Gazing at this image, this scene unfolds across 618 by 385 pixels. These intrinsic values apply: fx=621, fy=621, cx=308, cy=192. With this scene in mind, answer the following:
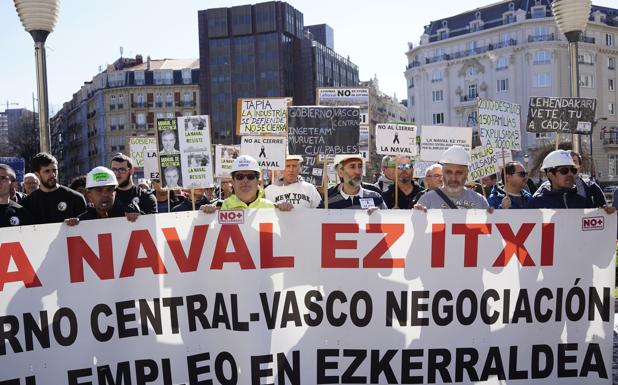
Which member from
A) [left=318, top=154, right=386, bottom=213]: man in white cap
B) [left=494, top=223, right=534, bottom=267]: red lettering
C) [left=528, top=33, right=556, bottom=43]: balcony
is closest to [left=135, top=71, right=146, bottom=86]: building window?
[left=528, top=33, right=556, bottom=43]: balcony

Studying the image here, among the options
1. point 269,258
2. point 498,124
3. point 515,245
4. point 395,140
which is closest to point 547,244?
point 515,245

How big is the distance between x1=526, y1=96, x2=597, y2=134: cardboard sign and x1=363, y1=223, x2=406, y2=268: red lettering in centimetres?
316

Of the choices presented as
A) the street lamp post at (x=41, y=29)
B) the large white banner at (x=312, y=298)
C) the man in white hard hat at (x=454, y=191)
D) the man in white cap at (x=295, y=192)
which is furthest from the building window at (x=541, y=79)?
the large white banner at (x=312, y=298)

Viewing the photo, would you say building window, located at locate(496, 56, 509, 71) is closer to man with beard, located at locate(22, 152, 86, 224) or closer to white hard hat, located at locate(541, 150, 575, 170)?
white hard hat, located at locate(541, 150, 575, 170)

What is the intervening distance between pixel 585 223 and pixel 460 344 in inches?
59.8

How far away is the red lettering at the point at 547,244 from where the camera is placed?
5.21 metres

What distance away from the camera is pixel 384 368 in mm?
4867

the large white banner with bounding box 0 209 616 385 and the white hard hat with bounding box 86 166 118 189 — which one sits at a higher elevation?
the white hard hat with bounding box 86 166 118 189

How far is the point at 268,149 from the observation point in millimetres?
8180

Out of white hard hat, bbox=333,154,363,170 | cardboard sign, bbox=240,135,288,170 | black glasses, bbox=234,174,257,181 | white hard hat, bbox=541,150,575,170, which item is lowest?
black glasses, bbox=234,174,257,181

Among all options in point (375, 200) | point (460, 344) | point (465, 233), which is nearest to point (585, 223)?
point (465, 233)

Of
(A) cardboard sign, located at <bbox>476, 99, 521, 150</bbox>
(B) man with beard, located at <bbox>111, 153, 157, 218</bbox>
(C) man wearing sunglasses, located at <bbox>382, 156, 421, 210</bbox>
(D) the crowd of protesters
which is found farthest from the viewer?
(C) man wearing sunglasses, located at <bbox>382, 156, 421, 210</bbox>

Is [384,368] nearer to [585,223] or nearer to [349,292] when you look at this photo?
[349,292]

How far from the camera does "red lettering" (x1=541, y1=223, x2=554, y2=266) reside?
521 cm
